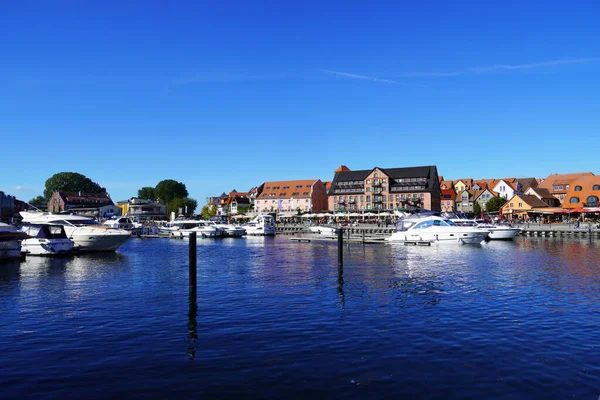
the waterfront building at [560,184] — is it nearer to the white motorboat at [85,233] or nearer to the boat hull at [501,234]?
the boat hull at [501,234]

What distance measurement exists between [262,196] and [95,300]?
139 metres

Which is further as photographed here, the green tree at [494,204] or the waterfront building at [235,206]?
the waterfront building at [235,206]

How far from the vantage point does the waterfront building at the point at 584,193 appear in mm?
109812

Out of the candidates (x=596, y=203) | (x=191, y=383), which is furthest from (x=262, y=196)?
(x=191, y=383)

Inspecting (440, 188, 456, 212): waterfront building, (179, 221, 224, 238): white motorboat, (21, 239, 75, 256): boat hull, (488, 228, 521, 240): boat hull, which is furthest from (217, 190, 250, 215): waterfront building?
(21, 239, 75, 256): boat hull

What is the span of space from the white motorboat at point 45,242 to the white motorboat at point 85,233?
143 cm

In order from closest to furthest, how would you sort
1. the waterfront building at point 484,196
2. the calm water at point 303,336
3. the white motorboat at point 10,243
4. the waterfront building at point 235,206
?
1. the calm water at point 303,336
2. the white motorboat at point 10,243
3. the waterfront building at point 484,196
4. the waterfront building at point 235,206

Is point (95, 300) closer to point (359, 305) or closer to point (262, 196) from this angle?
point (359, 305)

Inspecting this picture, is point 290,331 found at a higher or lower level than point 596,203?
lower

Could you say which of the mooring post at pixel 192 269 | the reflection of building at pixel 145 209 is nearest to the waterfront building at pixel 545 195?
the mooring post at pixel 192 269

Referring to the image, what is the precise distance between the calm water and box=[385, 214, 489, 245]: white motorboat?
90.3 feet

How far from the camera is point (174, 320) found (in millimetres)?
20188

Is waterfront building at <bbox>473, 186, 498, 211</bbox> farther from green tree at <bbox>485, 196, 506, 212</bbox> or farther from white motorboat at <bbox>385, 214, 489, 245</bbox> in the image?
white motorboat at <bbox>385, 214, 489, 245</bbox>

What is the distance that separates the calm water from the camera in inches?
508
